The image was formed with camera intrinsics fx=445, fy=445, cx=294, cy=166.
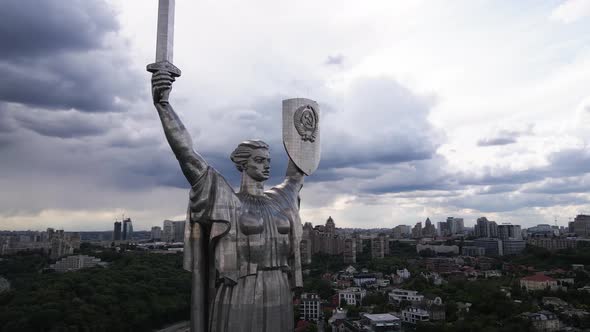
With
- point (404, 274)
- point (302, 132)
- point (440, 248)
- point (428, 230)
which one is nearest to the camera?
point (302, 132)

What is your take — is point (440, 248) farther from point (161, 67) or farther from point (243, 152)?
point (161, 67)

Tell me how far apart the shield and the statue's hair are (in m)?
0.83

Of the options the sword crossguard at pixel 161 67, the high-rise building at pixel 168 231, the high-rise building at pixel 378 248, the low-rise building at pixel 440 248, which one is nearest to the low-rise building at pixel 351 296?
the high-rise building at pixel 378 248

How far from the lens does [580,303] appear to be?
37000mm

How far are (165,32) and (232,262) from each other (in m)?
2.79

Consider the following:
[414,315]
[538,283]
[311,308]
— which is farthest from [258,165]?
[538,283]

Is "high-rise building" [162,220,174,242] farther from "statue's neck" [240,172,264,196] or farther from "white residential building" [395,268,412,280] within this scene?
"statue's neck" [240,172,264,196]

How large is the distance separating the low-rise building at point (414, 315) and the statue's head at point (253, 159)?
30.4 metres

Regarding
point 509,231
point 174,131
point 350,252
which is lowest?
point 350,252

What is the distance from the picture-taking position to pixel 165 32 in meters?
5.21

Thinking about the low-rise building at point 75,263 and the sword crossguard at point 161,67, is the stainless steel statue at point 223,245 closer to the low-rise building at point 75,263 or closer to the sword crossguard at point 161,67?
the sword crossguard at point 161,67

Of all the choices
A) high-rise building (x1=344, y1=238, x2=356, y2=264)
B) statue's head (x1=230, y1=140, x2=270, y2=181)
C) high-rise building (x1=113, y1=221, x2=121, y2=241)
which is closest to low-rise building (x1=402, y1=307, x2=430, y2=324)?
statue's head (x1=230, y1=140, x2=270, y2=181)

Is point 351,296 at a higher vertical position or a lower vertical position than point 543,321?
lower

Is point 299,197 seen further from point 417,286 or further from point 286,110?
point 417,286
